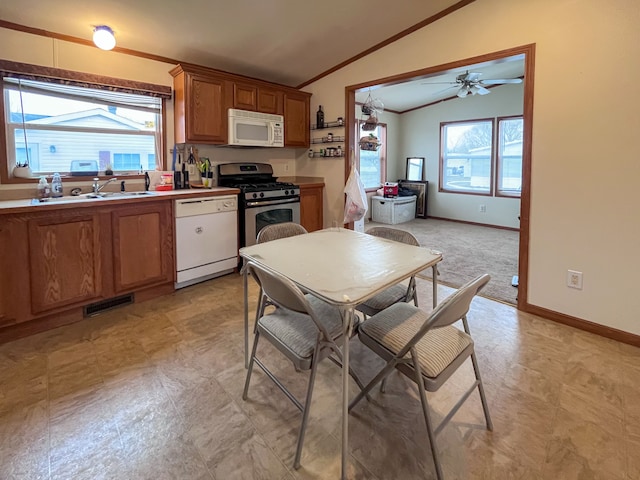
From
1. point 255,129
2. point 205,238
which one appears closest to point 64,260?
point 205,238

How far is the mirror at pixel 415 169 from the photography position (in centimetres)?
771

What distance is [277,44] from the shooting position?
3520 mm

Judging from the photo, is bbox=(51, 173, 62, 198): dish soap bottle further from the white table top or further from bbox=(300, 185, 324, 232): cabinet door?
bbox=(300, 185, 324, 232): cabinet door

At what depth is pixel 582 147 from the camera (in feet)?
8.14

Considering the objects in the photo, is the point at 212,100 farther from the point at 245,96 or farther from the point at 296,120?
the point at 296,120

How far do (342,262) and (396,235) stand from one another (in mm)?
689

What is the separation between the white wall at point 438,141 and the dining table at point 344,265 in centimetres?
535

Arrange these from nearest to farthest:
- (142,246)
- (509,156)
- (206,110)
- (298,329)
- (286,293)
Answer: (286,293) → (298,329) → (142,246) → (206,110) → (509,156)

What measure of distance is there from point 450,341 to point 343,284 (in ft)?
1.83

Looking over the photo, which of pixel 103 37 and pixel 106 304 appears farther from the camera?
pixel 106 304

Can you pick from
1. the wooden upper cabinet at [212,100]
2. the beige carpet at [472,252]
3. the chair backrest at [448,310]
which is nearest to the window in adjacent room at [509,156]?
the beige carpet at [472,252]

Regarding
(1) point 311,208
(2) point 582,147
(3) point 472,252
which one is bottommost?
(3) point 472,252

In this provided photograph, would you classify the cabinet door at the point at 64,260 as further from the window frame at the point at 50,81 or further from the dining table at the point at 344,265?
the dining table at the point at 344,265

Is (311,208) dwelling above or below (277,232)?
above
